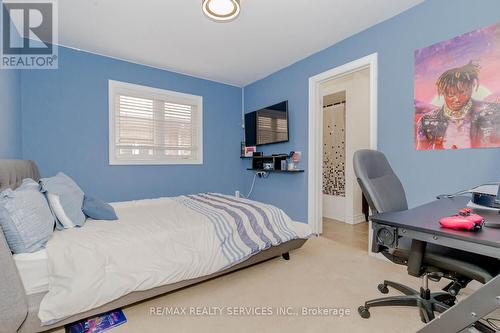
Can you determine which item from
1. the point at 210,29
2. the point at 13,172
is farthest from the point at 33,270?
the point at 210,29

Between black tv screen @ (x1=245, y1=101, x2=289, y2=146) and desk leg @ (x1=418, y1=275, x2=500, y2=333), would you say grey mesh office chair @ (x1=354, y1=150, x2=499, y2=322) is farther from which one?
black tv screen @ (x1=245, y1=101, x2=289, y2=146)

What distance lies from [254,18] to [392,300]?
268 cm

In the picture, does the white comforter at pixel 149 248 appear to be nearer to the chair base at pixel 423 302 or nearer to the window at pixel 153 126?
the chair base at pixel 423 302

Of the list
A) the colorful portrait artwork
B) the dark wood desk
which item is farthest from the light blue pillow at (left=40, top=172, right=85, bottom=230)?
the colorful portrait artwork

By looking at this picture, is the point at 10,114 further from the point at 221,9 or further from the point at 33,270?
the point at 221,9

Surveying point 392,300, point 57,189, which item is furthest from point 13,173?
point 392,300

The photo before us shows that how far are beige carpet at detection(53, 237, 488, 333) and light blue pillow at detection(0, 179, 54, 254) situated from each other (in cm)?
72

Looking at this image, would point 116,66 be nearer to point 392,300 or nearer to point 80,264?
point 80,264

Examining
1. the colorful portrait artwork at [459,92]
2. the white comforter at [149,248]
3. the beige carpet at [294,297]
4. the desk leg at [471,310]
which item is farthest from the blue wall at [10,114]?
the colorful portrait artwork at [459,92]

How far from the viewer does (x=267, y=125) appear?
3.98 meters

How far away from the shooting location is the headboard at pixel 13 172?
1688 millimetres

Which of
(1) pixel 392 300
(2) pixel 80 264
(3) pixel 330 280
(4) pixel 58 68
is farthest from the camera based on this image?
(4) pixel 58 68

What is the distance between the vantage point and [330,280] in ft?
6.84

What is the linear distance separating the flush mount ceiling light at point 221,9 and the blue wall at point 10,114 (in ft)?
6.20
